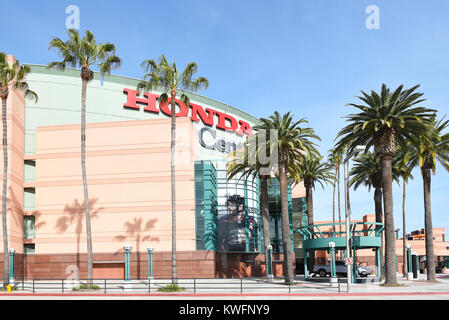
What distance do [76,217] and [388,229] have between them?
3134cm

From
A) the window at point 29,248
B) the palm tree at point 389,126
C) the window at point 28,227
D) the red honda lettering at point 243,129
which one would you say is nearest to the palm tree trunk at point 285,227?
the palm tree at point 389,126

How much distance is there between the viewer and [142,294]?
30.8 m

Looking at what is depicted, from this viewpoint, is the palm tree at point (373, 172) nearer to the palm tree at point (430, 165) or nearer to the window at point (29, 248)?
the palm tree at point (430, 165)

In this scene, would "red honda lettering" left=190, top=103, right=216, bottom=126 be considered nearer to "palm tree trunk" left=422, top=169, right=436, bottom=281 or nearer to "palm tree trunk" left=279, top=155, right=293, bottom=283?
"palm tree trunk" left=279, top=155, right=293, bottom=283

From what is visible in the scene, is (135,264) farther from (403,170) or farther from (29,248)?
(403,170)

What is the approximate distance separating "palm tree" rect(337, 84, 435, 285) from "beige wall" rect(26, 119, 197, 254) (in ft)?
66.1

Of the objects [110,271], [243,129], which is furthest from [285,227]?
[243,129]

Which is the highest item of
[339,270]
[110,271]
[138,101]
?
[138,101]

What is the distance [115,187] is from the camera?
52.8 m

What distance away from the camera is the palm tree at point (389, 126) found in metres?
38.0

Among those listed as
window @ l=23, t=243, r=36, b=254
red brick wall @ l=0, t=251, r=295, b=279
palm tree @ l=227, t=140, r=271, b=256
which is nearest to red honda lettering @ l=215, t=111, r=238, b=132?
palm tree @ l=227, t=140, r=271, b=256

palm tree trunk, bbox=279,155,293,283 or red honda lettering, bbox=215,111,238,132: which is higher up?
red honda lettering, bbox=215,111,238,132

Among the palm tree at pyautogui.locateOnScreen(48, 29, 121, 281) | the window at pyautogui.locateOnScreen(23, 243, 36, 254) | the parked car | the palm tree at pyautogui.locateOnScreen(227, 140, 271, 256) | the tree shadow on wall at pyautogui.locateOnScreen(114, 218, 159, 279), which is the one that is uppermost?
the palm tree at pyautogui.locateOnScreen(48, 29, 121, 281)

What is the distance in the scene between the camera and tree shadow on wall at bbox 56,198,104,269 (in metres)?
51.9
